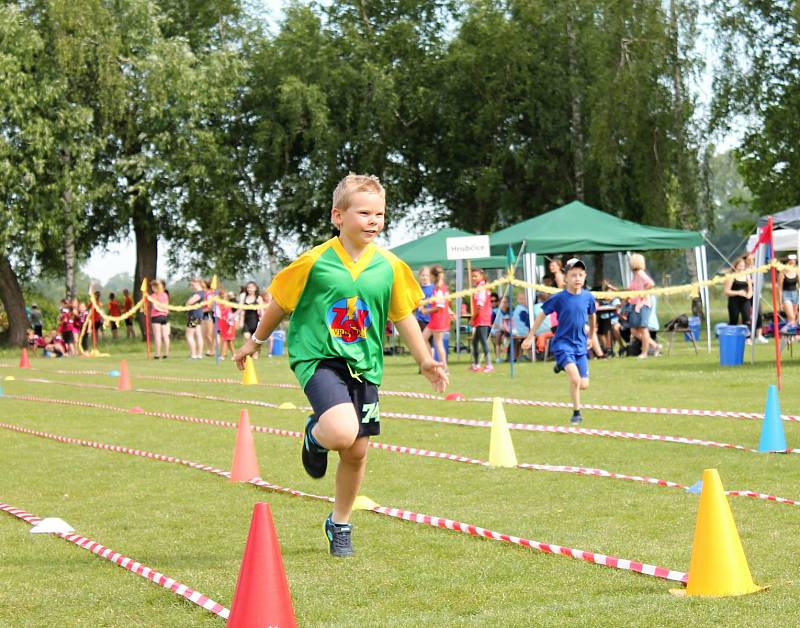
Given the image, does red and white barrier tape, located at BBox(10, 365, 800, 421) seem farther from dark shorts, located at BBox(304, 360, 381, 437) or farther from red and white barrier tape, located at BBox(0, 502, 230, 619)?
red and white barrier tape, located at BBox(0, 502, 230, 619)

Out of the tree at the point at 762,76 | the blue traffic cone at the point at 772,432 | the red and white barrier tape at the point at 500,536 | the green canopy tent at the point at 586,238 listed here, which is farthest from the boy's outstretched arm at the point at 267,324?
the tree at the point at 762,76

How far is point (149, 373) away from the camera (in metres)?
24.1

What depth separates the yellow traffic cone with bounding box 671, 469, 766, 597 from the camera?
5176 mm

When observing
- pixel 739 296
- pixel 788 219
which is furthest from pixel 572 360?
pixel 739 296

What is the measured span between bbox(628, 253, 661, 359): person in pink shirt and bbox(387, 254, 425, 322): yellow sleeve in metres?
16.8

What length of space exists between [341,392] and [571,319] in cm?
638

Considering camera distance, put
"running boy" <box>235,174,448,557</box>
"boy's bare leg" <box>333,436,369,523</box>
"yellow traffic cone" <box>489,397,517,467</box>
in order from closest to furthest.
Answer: "running boy" <box>235,174,448,557</box>
"boy's bare leg" <box>333,436,369,523</box>
"yellow traffic cone" <box>489,397,517,467</box>

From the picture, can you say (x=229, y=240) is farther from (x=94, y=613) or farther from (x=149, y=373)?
(x=94, y=613)

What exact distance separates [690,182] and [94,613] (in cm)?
3359

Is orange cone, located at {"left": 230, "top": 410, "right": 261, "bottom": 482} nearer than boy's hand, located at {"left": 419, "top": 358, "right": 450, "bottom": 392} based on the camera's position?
No

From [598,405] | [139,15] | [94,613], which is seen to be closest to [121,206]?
[139,15]

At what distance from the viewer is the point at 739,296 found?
23.4 metres

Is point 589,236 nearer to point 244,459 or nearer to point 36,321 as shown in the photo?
point 244,459

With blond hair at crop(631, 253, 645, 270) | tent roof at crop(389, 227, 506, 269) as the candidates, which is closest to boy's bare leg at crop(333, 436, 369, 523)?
blond hair at crop(631, 253, 645, 270)
